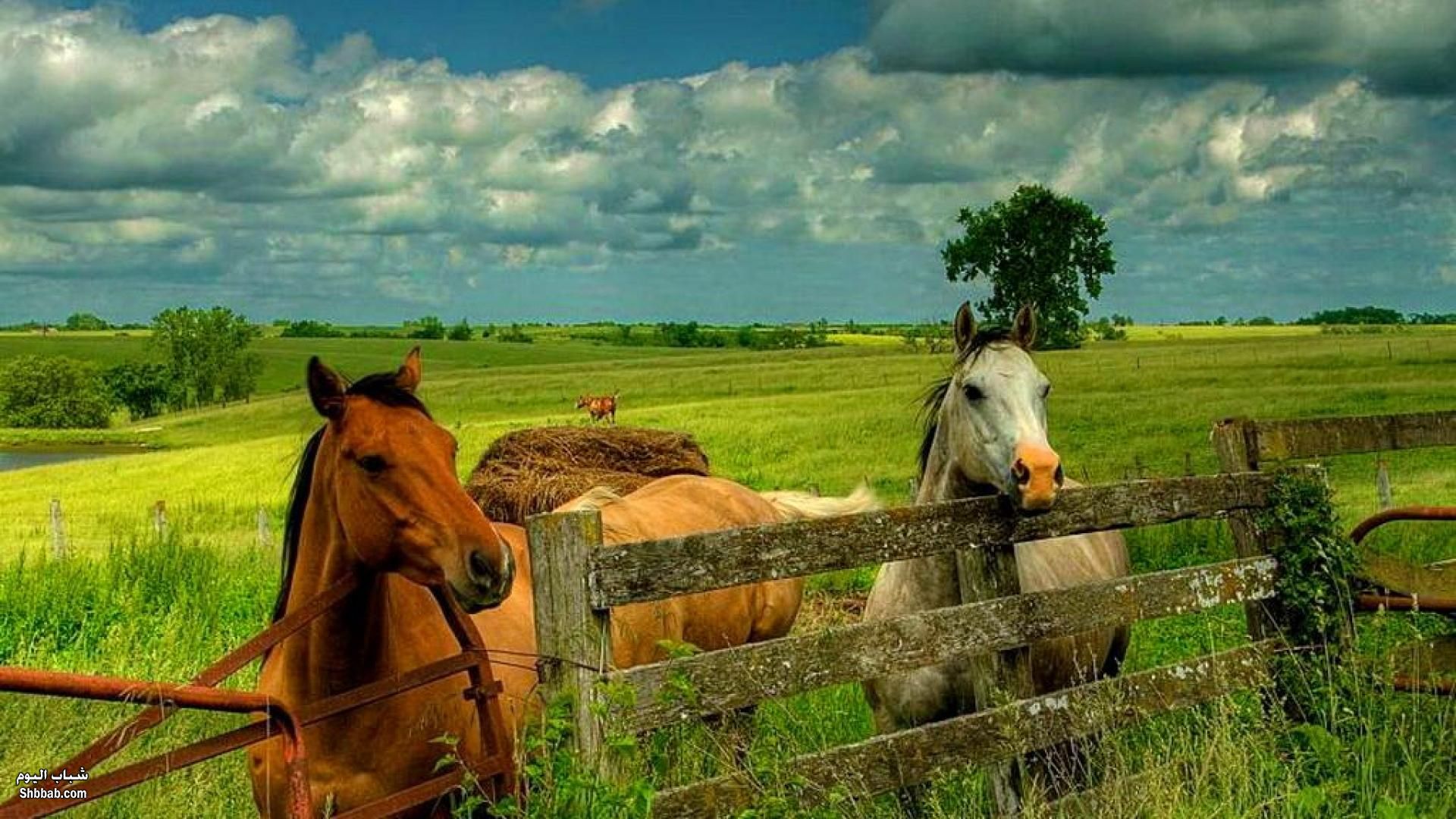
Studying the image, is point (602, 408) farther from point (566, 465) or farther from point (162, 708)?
point (162, 708)

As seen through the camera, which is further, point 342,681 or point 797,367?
point 797,367

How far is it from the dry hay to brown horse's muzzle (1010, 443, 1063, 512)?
19.4 ft

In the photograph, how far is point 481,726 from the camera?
4.15m

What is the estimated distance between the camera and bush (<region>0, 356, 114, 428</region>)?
346 feet

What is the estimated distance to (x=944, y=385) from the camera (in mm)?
6406

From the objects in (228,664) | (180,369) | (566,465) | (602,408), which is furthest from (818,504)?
(180,369)

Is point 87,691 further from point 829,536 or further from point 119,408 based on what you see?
point 119,408

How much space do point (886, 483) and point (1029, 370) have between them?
24334 millimetres

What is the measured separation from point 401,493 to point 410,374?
0.63 meters

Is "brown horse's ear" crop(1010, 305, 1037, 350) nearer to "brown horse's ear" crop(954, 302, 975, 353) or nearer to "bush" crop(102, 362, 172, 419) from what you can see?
"brown horse's ear" crop(954, 302, 975, 353)

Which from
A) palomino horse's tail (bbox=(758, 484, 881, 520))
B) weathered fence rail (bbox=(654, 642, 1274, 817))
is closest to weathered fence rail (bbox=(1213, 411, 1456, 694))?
weathered fence rail (bbox=(654, 642, 1274, 817))

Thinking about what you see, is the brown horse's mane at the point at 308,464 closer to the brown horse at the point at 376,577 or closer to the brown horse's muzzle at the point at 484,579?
the brown horse at the point at 376,577

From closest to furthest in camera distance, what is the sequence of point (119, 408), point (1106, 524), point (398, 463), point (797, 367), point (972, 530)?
point (398, 463), point (972, 530), point (1106, 524), point (797, 367), point (119, 408)

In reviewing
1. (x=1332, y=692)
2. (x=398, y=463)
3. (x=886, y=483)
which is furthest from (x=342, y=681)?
(x=886, y=483)
